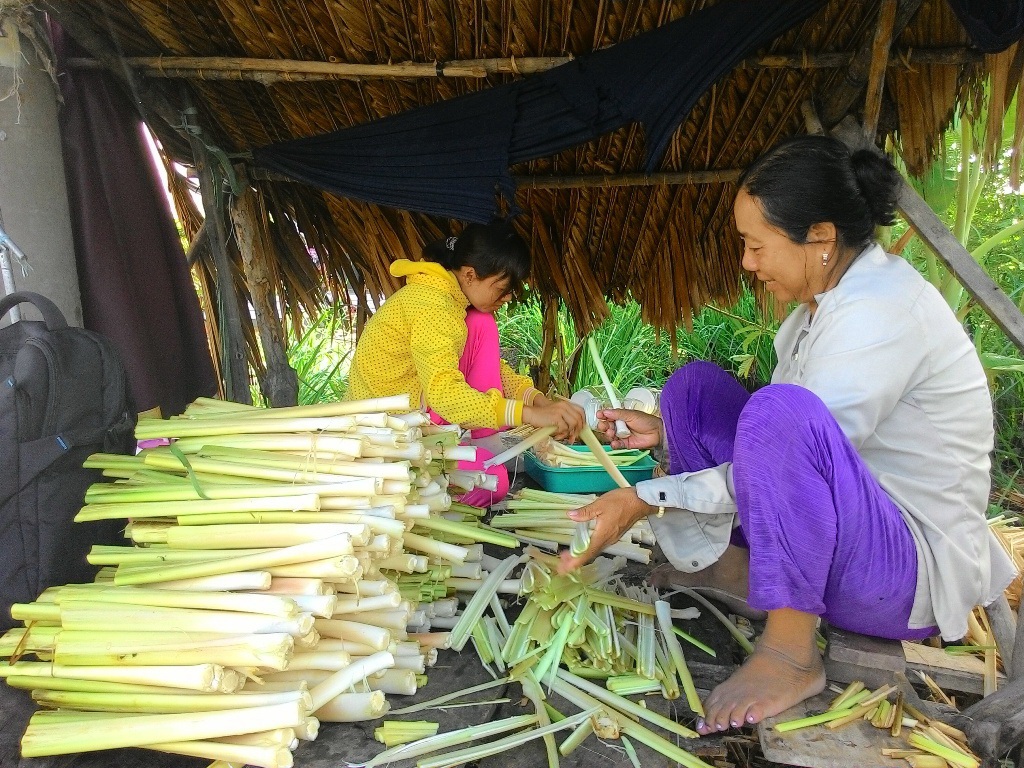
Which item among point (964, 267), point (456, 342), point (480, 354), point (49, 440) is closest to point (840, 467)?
point (964, 267)

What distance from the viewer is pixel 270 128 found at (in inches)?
128

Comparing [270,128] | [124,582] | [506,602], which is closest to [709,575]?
[506,602]

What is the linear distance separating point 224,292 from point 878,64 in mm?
2779

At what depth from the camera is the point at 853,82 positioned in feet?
8.41

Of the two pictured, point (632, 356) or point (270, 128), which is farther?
point (632, 356)

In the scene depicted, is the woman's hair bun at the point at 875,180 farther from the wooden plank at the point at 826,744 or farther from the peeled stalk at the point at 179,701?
the peeled stalk at the point at 179,701

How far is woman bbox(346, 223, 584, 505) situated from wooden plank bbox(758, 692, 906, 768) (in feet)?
3.69

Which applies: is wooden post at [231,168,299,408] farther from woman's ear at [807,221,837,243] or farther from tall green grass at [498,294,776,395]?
tall green grass at [498,294,776,395]

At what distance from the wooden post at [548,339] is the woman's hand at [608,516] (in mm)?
2153

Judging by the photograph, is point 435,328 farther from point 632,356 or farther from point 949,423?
point 632,356

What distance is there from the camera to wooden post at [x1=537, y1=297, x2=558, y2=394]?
13.1 ft

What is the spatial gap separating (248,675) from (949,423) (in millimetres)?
1781

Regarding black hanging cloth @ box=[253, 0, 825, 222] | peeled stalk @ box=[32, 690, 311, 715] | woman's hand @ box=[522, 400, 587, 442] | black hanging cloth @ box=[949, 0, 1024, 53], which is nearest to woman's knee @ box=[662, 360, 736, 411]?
woman's hand @ box=[522, 400, 587, 442]

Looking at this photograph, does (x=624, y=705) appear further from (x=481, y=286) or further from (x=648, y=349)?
(x=648, y=349)
